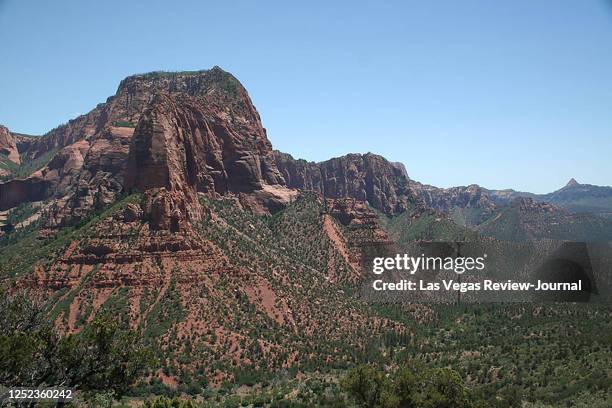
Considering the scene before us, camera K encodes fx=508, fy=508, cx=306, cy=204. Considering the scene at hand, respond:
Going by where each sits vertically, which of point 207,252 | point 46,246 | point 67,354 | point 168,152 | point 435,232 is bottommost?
point 67,354

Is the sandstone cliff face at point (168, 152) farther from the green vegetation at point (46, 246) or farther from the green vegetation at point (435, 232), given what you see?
the green vegetation at point (435, 232)

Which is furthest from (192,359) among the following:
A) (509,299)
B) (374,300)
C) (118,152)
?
(509,299)

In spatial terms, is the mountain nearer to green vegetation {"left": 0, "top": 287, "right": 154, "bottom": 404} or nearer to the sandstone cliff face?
the sandstone cliff face

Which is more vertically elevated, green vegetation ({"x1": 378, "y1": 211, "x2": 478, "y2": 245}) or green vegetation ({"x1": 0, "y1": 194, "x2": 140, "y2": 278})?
green vegetation ({"x1": 378, "y1": 211, "x2": 478, "y2": 245})

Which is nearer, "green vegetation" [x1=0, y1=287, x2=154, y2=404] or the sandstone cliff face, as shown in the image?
"green vegetation" [x1=0, y1=287, x2=154, y2=404]

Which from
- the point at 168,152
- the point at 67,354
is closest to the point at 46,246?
the point at 168,152

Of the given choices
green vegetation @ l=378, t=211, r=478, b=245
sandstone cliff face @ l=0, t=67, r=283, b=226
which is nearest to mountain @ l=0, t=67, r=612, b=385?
sandstone cliff face @ l=0, t=67, r=283, b=226

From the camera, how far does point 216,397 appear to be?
212ft

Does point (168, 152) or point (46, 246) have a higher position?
point (168, 152)

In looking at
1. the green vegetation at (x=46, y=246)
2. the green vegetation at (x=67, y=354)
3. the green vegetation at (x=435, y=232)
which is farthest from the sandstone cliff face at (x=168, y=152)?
the green vegetation at (x=67, y=354)

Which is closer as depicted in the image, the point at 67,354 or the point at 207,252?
the point at 67,354

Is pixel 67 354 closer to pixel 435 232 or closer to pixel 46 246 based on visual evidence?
pixel 46 246

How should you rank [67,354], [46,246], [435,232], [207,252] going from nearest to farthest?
[67,354], [207,252], [46,246], [435,232]

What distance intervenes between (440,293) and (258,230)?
47391mm
